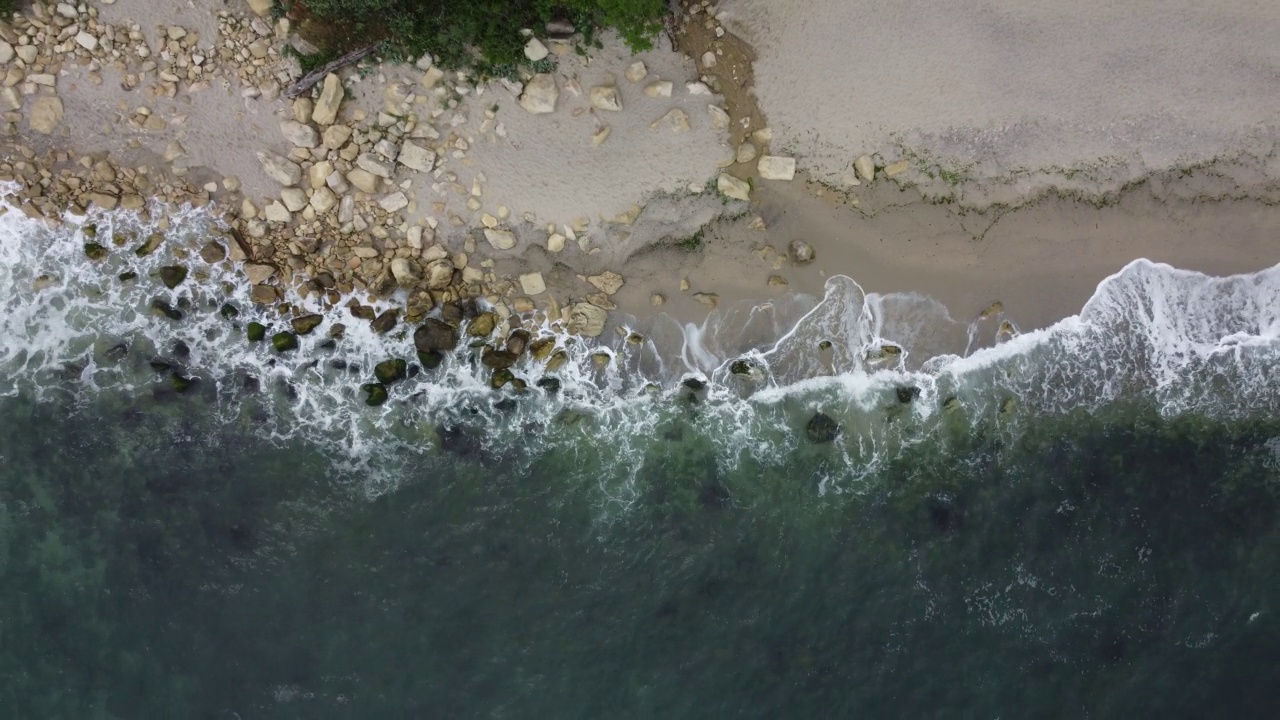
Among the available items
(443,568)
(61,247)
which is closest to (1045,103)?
(443,568)

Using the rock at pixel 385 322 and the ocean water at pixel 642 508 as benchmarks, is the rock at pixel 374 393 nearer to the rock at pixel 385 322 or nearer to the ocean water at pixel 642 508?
the ocean water at pixel 642 508

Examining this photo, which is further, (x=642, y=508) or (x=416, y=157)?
(x=642, y=508)

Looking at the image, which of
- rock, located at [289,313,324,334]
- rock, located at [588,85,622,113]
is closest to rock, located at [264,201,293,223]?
rock, located at [289,313,324,334]

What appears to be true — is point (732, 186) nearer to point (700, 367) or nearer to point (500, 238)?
point (700, 367)

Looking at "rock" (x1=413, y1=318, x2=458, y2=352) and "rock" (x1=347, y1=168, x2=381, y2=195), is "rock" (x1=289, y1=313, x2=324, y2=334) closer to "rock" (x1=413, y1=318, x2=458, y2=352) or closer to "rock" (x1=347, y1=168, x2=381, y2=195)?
"rock" (x1=413, y1=318, x2=458, y2=352)

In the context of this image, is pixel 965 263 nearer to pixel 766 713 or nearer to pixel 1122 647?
pixel 1122 647

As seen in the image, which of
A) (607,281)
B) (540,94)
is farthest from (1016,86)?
(540,94)
